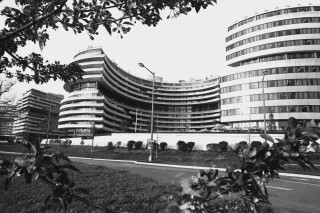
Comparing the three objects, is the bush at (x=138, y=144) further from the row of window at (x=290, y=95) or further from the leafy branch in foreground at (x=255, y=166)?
the leafy branch in foreground at (x=255, y=166)

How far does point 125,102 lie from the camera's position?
343 feet

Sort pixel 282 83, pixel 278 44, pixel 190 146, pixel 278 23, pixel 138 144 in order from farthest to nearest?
pixel 278 23 < pixel 278 44 < pixel 282 83 < pixel 138 144 < pixel 190 146

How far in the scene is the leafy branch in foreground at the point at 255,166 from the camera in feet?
3.72

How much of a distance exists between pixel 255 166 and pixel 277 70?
173 ft

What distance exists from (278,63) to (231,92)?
11.7 m

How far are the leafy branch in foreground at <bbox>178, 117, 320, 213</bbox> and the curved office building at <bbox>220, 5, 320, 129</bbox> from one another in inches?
1813

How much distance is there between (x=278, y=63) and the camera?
46562mm

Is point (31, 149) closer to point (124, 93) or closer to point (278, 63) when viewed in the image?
point (278, 63)

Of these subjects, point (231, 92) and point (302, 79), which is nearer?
point (302, 79)

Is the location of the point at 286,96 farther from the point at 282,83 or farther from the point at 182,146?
the point at 182,146

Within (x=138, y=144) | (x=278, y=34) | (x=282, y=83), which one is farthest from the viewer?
(x=278, y=34)

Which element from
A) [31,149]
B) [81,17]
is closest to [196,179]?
[31,149]

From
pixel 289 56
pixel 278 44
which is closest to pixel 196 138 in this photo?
pixel 289 56

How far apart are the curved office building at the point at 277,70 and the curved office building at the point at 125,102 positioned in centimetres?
1430
